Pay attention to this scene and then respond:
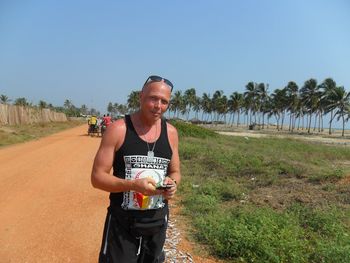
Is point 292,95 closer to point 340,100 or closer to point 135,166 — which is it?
point 340,100

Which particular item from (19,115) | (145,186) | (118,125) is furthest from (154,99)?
(19,115)

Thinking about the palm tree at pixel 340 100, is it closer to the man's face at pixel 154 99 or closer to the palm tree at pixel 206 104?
the palm tree at pixel 206 104

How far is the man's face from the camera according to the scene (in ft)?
→ 9.75

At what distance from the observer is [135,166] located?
9.43 ft

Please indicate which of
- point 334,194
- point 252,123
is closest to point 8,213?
point 334,194

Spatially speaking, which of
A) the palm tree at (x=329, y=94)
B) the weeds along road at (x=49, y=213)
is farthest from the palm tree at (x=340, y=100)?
the weeds along road at (x=49, y=213)

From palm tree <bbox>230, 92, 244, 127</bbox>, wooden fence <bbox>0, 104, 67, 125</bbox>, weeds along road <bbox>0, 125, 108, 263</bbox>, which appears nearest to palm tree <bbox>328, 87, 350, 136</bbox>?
palm tree <bbox>230, 92, 244, 127</bbox>

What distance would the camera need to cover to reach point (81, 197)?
8.95 metres

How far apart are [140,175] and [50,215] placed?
4.97 metres

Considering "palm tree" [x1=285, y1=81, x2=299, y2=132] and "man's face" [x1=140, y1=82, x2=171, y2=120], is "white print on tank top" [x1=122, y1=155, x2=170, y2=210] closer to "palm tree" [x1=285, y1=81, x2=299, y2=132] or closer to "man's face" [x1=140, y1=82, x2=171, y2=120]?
"man's face" [x1=140, y1=82, x2=171, y2=120]

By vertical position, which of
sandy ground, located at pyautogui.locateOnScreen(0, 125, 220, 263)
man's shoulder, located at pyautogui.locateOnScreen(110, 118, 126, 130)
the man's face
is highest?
the man's face

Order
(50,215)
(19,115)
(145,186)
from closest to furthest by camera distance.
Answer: (145,186) < (50,215) < (19,115)

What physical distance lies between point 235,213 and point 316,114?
90.0 metres

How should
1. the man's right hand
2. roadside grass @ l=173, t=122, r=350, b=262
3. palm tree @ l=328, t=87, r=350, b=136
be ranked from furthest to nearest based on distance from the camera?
palm tree @ l=328, t=87, r=350, b=136 < roadside grass @ l=173, t=122, r=350, b=262 < the man's right hand
